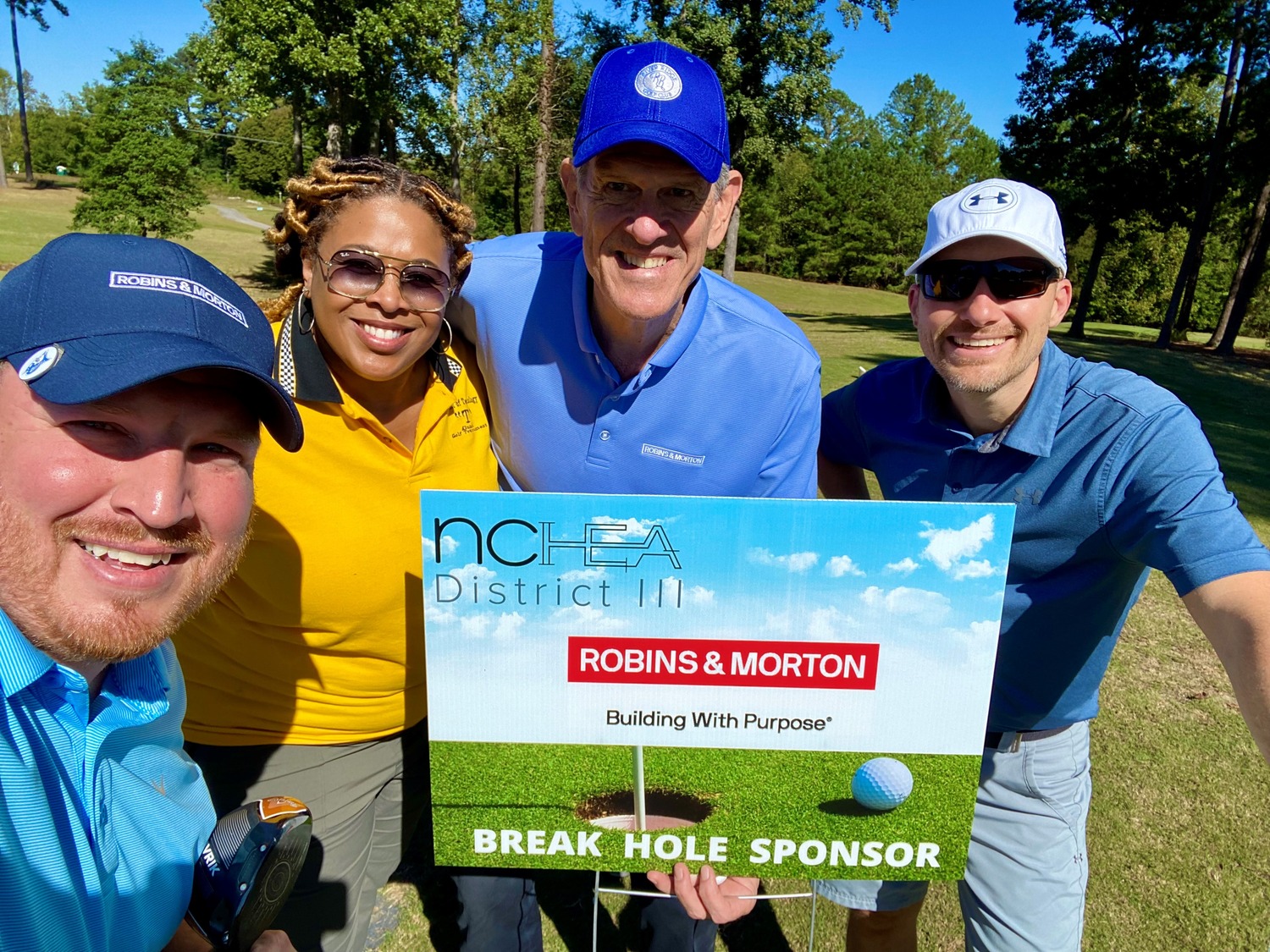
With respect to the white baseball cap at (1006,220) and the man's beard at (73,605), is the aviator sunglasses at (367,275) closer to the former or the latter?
the man's beard at (73,605)

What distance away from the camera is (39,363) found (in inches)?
54.7

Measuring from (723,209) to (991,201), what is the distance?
0.84 meters

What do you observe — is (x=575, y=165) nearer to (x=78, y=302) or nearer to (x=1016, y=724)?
(x=78, y=302)

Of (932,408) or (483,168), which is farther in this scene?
(483,168)

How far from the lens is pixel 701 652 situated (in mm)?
1942

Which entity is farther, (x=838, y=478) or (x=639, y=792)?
(x=838, y=478)

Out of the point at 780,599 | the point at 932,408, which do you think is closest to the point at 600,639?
the point at 780,599

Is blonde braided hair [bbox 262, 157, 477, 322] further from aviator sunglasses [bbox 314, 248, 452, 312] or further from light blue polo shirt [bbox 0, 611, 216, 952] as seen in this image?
light blue polo shirt [bbox 0, 611, 216, 952]

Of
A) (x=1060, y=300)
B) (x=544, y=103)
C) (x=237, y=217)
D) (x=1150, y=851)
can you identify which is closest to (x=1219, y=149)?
(x=544, y=103)

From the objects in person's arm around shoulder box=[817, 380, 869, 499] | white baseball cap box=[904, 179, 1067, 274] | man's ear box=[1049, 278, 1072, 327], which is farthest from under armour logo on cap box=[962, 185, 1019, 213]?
person's arm around shoulder box=[817, 380, 869, 499]

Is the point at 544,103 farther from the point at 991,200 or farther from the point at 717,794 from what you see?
the point at 717,794

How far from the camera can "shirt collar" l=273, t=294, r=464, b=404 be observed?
229 centimetres

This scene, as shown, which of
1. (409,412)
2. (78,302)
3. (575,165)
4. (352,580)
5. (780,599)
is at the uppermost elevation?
(575,165)

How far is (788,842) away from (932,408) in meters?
1.46
